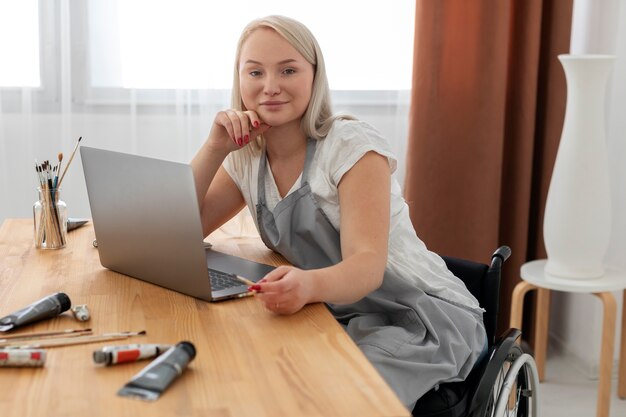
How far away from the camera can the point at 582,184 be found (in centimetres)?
260

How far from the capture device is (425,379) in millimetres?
1550

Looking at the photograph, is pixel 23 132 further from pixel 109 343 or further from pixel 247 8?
pixel 109 343

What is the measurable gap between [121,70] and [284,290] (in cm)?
177

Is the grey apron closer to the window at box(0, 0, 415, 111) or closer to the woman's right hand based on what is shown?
the woman's right hand

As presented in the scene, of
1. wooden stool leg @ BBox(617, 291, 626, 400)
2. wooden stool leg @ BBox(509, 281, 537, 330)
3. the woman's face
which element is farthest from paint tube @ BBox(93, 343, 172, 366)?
wooden stool leg @ BBox(617, 291, 626, 400)

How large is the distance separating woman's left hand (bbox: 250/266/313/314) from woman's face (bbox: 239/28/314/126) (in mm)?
463

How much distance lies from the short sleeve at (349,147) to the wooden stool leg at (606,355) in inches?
43.6

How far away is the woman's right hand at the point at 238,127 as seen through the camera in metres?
1.78

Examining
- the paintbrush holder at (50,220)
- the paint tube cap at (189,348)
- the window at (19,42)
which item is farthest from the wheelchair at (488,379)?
the window at (19,42)

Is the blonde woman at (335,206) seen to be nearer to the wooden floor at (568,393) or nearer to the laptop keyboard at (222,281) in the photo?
the laptop keyboard at (222,281)

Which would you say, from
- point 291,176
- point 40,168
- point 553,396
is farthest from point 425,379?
point 553,396

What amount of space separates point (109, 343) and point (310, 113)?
2.33ft

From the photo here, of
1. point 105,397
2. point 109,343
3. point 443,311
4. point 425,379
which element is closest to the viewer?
point 105,397

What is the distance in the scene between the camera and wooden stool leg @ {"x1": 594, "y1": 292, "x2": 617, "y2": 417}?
2.55m
